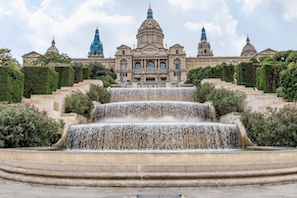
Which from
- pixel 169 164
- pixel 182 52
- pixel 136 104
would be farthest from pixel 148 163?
pixel 182 52

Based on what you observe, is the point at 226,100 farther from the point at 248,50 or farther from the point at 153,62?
the point at 248,50

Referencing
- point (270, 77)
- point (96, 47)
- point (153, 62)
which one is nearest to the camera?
point (270, 77)

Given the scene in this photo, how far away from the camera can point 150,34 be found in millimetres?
81625

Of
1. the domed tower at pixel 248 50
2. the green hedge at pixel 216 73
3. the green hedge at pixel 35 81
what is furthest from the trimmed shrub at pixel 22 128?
the domed tower at pixel 248 50

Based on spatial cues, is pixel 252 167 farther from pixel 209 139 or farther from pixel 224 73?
pixel 224 73

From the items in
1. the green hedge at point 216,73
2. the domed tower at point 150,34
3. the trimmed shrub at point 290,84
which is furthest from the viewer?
the domed tower at point 150,34

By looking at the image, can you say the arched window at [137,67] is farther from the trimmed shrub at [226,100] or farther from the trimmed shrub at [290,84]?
the trimmed shrub at [290,84]

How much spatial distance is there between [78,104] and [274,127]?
386 inches

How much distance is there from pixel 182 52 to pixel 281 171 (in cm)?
6669

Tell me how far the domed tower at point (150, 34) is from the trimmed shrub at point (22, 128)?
71.6m

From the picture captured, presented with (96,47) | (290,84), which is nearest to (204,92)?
(290,84)

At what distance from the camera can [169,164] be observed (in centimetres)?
480

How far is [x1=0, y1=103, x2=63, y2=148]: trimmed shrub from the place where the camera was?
25.3ft

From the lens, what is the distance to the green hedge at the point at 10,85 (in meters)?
11.1
